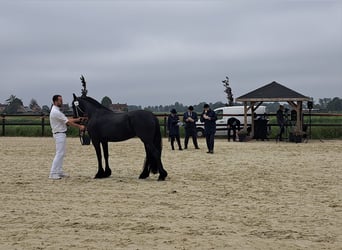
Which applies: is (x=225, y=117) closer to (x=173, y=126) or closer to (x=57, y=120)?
(x=173, y=126)

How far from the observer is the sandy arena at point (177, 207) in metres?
5.27

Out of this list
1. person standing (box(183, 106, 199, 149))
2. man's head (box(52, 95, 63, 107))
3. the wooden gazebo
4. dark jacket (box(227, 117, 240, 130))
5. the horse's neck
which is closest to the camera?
man's head (box(52, 95, 63, 107))

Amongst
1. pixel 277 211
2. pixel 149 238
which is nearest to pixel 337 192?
pixel 277 211

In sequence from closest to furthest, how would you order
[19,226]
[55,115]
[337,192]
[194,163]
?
[19,226], [337,192], [55,115], [194,163]

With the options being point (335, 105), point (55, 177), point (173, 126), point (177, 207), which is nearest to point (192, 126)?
point (173, 126)

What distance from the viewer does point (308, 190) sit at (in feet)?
27.9

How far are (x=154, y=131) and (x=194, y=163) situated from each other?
10.4 feet

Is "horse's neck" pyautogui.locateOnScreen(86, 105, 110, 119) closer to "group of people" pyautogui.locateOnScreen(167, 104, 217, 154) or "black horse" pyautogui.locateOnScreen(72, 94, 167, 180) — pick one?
"black horse" pyautogui.locateOnScreen(72, 94, 167, 180)

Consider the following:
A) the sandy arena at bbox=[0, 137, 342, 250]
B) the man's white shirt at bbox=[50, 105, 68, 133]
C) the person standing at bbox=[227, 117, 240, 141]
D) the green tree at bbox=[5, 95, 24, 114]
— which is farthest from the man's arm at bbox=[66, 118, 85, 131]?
the green tree at bbox=[5, 95, 24, 114]

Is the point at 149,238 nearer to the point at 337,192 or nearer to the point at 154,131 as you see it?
the point at 337,192

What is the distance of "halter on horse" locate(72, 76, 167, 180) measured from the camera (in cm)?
1001

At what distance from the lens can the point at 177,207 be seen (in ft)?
23.0

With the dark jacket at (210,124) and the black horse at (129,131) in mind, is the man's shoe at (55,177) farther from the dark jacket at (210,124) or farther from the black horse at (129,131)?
the dark jacket at (210,124)

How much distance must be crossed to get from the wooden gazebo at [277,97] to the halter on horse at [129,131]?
12856 mm
